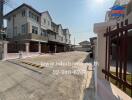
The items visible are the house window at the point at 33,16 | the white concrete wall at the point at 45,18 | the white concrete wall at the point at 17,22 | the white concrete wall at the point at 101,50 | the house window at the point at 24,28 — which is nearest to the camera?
the white concrete wall at the point at 101,50

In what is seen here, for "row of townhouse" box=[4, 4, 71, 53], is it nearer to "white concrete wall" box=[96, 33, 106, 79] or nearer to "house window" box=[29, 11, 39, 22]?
"house window" box=[29, 11, 39, 22]

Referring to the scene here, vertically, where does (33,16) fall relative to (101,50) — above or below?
above

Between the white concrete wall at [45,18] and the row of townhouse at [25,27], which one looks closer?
the row of townhouse at [25,27]

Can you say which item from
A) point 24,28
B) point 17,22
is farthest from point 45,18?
point 24,28

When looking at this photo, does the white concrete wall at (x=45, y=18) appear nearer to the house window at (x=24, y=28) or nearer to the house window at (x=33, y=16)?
the house window at (x=33, y=16)

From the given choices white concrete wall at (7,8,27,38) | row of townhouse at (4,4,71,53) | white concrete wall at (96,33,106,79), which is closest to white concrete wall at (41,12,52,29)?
row of townhouse at (4,4,71,53)

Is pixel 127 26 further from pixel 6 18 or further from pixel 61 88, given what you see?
pixel 6 18

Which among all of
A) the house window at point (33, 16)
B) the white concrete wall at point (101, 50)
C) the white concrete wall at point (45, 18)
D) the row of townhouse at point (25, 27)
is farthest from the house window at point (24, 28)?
the white concrete wall at point (101, 50)

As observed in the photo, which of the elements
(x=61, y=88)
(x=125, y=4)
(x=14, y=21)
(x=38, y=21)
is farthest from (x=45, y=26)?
(x=61, y=88)

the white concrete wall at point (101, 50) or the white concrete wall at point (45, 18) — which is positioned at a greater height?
the white concrete wall at point (45, 18)

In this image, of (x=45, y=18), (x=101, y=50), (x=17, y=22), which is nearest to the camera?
(x=101, y=50)

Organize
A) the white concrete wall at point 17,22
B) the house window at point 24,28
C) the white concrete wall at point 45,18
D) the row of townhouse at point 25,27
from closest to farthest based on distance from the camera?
the row of townhouse at point 25,27 < the house window at point 24,28 < the white concrete wall at point 17,22 < the white concrete wall at point 45,18

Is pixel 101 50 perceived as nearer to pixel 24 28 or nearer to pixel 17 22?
pixel 24 28

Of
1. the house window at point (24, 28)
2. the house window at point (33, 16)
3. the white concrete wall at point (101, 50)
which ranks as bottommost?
the white concrete wall at point (101, 50)
